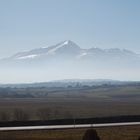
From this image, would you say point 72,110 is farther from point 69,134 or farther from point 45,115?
point 69,134

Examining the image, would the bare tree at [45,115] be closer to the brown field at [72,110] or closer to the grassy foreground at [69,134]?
the brown field at [72,110]

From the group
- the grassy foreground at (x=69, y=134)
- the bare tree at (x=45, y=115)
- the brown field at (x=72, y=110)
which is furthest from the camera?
the brown field at (x=72, y=110)

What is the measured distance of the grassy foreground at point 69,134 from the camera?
42.2m

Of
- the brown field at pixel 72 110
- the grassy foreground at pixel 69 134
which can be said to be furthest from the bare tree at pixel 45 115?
the grassy foreground at pixel 69 134

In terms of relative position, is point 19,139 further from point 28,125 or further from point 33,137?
point 28,125

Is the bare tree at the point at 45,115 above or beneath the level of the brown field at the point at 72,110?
above

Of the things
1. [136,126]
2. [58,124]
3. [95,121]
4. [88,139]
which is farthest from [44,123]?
[88,139]

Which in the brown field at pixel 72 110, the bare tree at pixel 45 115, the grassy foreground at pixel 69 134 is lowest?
the brown field at pixel 72 110

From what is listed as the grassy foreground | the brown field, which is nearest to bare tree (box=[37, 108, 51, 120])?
the brown field

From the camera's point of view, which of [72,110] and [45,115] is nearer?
[45,115]

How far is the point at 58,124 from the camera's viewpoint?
5562 centimetres

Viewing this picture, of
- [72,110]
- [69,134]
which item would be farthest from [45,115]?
[69,134]

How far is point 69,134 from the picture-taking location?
44750 mm

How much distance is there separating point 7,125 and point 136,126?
55.3 ft
